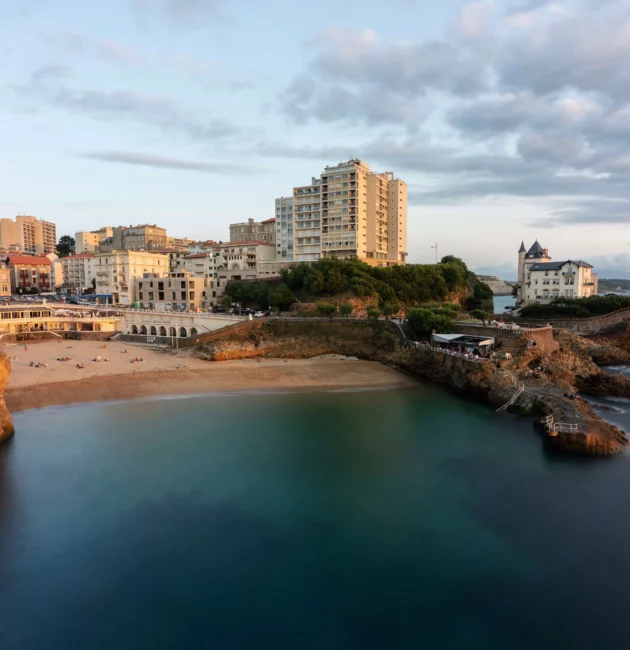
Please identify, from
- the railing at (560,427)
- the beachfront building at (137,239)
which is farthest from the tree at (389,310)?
the beachfront building at (137,239)

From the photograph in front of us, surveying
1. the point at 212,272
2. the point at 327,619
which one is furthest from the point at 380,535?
the point at 212,272

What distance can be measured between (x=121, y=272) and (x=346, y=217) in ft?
138

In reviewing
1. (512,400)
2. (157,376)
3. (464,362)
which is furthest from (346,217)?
(512,400)

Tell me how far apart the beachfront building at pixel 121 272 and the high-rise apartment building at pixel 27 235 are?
84690 millimetres

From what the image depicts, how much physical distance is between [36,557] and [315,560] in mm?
11033

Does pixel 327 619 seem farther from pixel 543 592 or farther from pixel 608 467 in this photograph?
pixel 608 467

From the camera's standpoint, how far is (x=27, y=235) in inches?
6649

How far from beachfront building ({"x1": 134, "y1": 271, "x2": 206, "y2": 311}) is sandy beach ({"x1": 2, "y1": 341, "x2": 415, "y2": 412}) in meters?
22.9

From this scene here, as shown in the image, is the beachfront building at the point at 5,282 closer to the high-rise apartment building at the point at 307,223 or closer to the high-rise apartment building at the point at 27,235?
the high-rise apartment building at the point at 307,223

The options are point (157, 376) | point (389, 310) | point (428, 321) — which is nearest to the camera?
point (157, 376)

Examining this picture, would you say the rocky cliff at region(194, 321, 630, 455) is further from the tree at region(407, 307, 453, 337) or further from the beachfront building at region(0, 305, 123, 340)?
the beachfront building at region(0, 305, 123, 340)

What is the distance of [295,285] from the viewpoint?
7244 cm

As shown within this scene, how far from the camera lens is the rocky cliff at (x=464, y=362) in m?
28.7

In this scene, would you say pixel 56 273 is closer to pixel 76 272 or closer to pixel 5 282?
pixel 76 272
